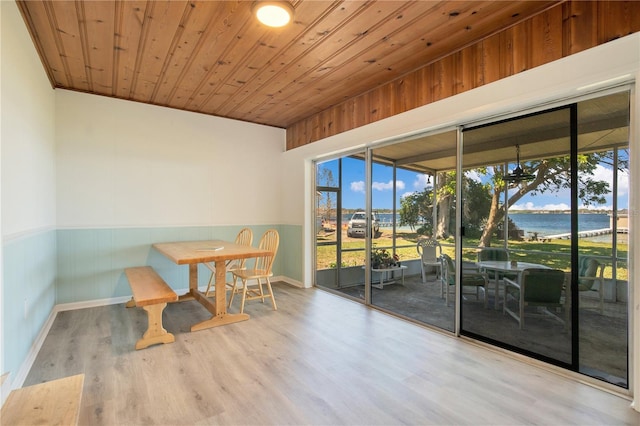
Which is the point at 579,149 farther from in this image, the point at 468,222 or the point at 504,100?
the point at 468,222

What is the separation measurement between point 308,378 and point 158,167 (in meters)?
3.42

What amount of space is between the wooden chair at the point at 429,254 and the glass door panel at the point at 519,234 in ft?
1.22

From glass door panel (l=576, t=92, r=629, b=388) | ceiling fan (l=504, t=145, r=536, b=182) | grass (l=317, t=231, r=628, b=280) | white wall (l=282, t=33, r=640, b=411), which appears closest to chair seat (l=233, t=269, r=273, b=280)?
grass (l=317, t=231, r=628, b=280)

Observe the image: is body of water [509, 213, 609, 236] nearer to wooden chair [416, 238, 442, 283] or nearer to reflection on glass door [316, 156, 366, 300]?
wooden chair [416, 238, 442, 283]

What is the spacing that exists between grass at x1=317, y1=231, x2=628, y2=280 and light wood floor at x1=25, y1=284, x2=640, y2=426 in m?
0.81

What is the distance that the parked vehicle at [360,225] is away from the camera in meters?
4.00

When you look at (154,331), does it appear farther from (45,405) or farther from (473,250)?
(473,250)

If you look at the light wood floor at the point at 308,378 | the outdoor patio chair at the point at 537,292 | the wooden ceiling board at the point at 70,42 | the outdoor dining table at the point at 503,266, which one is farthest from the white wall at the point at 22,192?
the outdoor patio chair at the point at 537,292

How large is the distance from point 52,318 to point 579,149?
16.7ft

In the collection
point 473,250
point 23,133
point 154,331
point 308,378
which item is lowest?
point 308,378

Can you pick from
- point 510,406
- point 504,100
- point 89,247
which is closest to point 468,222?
point 504,100

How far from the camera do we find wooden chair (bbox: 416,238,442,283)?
333 centimetres

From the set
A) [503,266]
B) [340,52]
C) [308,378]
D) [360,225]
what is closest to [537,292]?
[503,266]

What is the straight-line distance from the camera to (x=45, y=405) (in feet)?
4.46
